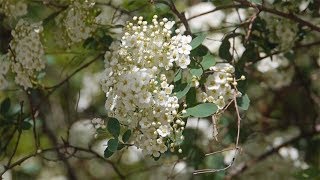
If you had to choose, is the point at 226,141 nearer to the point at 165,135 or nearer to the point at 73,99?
the point at 165,135

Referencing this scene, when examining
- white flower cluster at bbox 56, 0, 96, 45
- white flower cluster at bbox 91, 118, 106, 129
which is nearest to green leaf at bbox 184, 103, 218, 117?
white flower cluster at bbox 91, 118, 106, 129

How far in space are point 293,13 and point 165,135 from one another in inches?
29.1

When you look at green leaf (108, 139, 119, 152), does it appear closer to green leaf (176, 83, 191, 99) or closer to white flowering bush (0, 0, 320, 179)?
white flowering bush (0, 0, 320, 179)

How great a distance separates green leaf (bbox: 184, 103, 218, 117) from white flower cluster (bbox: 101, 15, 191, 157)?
0.13 ft

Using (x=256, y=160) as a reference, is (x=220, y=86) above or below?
above

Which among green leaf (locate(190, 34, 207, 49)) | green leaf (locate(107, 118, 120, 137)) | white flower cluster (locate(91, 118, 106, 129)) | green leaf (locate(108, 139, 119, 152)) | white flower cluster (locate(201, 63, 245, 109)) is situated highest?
green leaf (locate(190, 34, 207, 49))

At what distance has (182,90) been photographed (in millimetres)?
1743

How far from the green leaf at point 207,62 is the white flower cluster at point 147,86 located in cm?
10

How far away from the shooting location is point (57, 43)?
236 centimetres

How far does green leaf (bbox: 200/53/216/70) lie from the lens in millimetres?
1815

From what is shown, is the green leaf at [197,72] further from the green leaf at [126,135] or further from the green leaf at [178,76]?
the green leaf at [126,135]

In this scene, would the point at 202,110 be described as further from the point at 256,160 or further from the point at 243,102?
the point at 256,160

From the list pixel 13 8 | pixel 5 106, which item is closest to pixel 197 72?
pixel 13 8

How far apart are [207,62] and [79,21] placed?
425 millimetres
